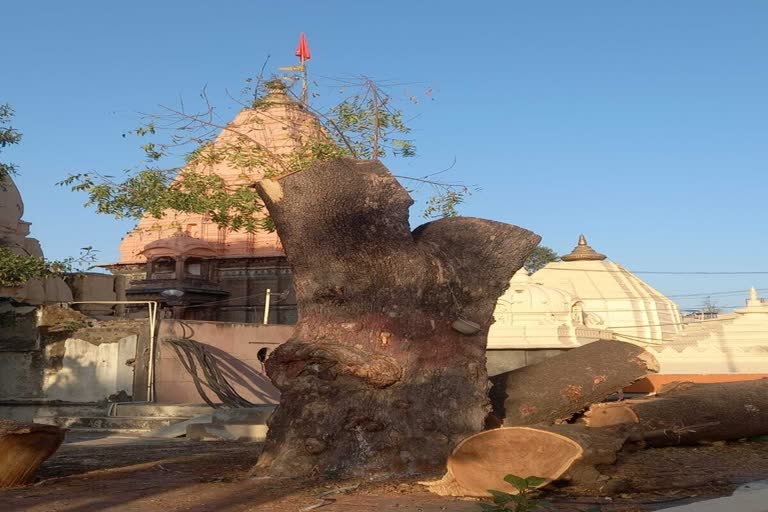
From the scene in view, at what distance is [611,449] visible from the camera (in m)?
5.50

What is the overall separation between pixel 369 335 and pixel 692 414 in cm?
328

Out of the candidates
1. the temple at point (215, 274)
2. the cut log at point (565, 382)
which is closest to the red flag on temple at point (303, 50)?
the temple at point (215, 274)

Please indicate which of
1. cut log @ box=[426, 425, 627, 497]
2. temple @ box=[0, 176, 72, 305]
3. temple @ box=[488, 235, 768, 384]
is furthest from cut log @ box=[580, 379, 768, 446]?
temple @ box=[0, 176, 72, 305]

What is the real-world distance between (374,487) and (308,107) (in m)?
4.22

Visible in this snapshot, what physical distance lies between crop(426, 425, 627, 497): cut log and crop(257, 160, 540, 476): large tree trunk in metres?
0.89

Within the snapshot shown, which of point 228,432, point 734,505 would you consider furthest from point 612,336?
point 734,505

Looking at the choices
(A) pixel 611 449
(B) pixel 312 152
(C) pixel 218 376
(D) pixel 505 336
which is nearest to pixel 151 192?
(B) pixel 312 152

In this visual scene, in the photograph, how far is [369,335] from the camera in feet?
21.1

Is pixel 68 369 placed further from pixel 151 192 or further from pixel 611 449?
pixel 611 449

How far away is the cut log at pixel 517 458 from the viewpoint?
5223 mm

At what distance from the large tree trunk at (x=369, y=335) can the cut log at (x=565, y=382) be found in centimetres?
101

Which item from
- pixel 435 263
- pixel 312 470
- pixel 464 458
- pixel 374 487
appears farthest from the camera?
pixel 435 263

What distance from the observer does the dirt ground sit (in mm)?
5039

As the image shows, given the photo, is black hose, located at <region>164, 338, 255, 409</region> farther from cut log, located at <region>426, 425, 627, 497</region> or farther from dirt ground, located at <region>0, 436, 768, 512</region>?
cut log, located at <region>426, 425, 627, 497</region>
